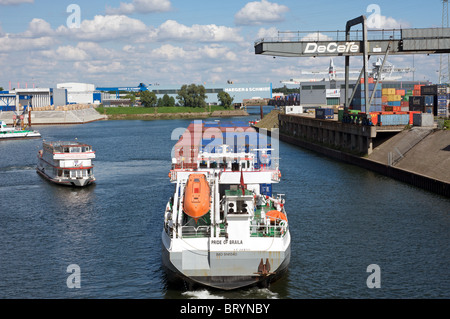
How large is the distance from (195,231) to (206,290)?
3294 millimetres

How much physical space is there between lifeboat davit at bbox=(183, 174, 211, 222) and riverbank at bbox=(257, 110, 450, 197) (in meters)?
29.9

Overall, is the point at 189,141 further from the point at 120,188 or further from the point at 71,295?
the point at 71,295

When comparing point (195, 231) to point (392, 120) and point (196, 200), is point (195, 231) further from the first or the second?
point (392, 120)

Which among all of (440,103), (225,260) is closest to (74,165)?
(225,260)

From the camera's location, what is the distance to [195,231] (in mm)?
30719

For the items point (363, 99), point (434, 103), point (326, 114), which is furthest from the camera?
point (326, 114)

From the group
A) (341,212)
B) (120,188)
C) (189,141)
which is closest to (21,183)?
(120,188)

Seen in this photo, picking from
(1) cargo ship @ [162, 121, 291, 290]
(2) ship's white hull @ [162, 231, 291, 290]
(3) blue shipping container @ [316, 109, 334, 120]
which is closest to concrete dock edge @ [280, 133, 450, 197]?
(3) blue shipping container @ [316, 109, 334, 120]

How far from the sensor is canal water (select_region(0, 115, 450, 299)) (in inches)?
1197

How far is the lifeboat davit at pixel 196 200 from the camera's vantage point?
98.4 ft

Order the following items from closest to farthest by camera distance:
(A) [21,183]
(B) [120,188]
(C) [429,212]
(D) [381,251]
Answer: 1. (D) [381,251]
2. (C) [429,212]
3. (B) [120,188]
4. (A) [21,183]

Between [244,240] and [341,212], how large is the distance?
825 inches

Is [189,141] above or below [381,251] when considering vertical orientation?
above
